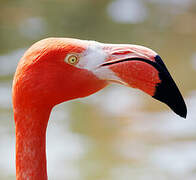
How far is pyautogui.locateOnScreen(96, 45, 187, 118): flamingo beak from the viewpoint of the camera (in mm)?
2025

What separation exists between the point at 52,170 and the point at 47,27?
3.83m

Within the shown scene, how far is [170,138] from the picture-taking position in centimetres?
536

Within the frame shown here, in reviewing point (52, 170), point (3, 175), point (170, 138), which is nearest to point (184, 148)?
point (170, 138)

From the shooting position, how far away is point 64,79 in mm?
2125

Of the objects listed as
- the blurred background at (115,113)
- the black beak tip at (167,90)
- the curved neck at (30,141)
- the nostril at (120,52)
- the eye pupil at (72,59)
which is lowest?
the blurred background at (115,113)

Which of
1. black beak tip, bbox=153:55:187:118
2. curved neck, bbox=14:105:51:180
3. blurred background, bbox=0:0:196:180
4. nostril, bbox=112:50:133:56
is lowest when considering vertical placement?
blurred background, bbox=0:0:196:180

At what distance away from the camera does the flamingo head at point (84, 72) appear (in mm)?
2035

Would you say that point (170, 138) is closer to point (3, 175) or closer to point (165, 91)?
point (3, 175)

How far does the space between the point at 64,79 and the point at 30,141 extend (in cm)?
32

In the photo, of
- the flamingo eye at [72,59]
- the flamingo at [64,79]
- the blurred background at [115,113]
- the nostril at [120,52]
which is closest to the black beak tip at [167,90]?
the flamingo at [64,79]

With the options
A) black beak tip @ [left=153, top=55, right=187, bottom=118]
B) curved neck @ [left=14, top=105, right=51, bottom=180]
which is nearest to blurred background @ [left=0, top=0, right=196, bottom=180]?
curved neck @ [left=14, top=105, right=51, bottom=180]

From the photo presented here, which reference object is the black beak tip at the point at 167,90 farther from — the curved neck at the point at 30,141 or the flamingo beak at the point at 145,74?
the curved neck at the point at 30,141

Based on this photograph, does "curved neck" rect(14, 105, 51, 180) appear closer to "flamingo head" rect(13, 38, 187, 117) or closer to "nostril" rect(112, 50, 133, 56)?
"flamingo head" rect(13, 38, 187, 117)

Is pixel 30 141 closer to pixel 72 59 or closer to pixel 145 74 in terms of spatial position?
pixel 72 59
